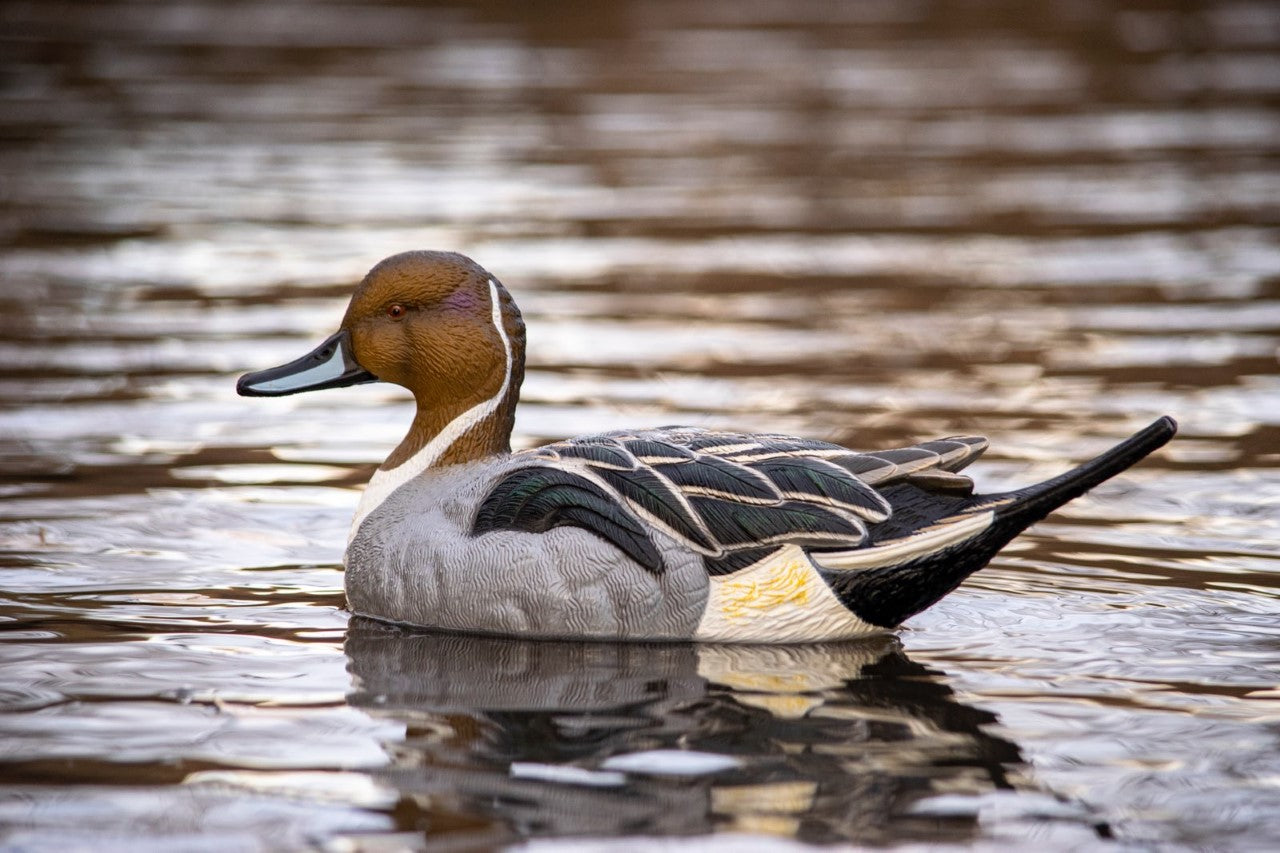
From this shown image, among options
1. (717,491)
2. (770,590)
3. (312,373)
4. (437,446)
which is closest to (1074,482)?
(770,590)

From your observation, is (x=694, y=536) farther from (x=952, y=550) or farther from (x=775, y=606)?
(x=952, y=550)

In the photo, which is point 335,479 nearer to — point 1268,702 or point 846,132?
point 1268,702

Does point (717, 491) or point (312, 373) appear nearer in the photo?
point (717, 491)

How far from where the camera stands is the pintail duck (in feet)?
20.7

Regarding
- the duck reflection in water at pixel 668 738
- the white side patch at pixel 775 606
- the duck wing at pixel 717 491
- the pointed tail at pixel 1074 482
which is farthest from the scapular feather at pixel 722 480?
the pointed tail at pixel 1074 482

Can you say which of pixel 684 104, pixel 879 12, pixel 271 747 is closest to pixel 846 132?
pixel 684 104

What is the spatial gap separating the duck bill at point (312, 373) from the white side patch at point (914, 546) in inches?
76.3

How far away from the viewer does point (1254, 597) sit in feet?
23.2

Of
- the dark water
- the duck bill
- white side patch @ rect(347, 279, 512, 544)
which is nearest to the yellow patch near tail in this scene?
the dark water

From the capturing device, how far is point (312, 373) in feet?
23.3

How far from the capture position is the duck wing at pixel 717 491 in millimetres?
6320

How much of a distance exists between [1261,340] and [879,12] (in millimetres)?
19782

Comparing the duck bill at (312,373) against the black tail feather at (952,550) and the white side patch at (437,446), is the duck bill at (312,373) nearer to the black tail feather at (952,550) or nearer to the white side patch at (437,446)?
the white side patch at (437,446)

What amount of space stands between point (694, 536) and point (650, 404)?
13.0 ft
